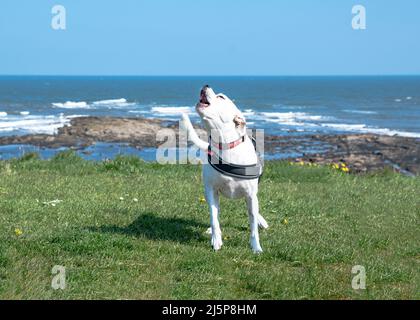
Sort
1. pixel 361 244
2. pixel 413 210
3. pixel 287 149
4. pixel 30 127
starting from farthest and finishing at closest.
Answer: pixel 30 127
pixel 287 149
pixel 413 210
pixel 361 244

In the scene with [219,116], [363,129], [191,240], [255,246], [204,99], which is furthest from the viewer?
[363,129]

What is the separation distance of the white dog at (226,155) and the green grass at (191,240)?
0.58 meters

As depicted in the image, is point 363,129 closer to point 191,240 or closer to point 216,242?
point 191,240

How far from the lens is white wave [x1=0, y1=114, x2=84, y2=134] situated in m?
44.4

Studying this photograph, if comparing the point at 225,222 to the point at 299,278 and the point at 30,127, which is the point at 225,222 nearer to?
the point at 299,278

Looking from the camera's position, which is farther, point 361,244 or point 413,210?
point 413,210

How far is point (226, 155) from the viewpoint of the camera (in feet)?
25.2

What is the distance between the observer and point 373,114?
65188 mm

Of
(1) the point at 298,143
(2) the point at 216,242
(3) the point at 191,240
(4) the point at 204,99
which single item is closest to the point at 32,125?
(1) the point at 298,143

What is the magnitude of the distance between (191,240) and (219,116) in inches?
80.8

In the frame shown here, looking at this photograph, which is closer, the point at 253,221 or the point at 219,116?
the point at 219,116

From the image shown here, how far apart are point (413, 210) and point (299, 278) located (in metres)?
5.14

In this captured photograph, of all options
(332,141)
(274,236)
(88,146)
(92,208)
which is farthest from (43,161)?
(332,141)

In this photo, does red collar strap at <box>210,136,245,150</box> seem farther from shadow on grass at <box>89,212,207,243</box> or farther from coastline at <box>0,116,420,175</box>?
coastline at <box>0,116,420,175</box>
